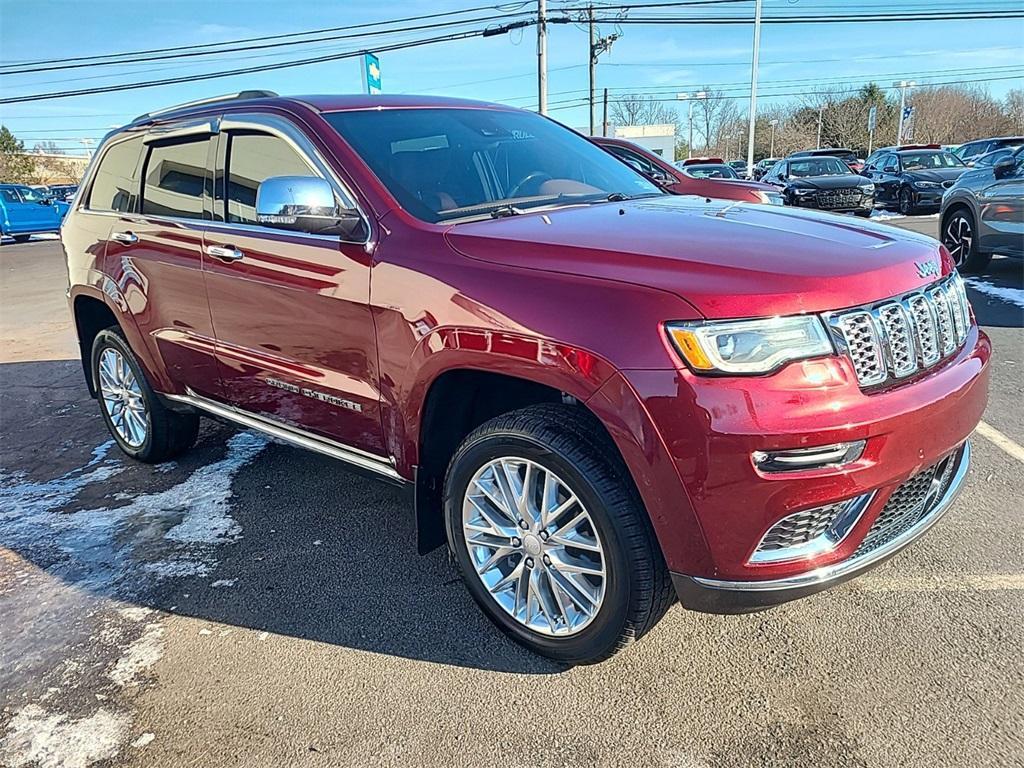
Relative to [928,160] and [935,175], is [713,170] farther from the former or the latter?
[928,160]

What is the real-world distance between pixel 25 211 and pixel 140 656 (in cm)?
2753

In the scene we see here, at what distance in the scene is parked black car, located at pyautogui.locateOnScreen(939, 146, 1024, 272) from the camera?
8.11 m

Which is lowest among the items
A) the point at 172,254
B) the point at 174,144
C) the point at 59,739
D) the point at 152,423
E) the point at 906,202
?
the point at 59,739

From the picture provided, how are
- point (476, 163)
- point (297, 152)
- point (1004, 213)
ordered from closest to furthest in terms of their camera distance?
point (297, 152) → point (476, 163) → point (1004, 213)

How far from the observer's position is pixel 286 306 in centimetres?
322

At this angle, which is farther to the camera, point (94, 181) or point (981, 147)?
point (981, 147)

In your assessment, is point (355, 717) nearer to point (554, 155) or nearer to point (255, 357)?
point (255, 357)

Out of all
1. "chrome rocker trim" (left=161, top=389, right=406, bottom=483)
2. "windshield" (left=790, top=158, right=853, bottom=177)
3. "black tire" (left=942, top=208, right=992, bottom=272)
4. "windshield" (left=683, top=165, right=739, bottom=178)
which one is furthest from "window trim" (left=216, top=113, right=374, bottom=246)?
"windshield" (left=790, top=158, right=853, bottom=177)

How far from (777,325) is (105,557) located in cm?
317

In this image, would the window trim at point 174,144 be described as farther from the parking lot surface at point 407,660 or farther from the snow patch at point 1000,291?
the snow patch at point 1000,291

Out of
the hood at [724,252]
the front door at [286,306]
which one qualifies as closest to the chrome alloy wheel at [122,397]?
the front door at [286,306]

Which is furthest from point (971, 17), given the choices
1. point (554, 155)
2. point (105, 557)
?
point (105, 557)

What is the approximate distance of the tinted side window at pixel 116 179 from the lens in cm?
433

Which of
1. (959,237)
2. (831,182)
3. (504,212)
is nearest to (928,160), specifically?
(831,182)
